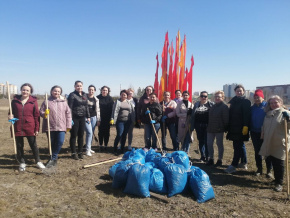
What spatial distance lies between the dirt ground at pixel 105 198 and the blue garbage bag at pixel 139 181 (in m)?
0.09

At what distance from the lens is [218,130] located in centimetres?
467

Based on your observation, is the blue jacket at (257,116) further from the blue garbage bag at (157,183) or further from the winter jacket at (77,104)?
the winter jacket at (77,104)

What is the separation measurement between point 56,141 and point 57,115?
0.59 meters

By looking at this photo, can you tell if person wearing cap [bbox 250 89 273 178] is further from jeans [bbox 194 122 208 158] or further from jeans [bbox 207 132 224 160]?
jeans [bbox 194 122 208 158]

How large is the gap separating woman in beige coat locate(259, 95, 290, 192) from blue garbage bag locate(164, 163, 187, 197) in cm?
167

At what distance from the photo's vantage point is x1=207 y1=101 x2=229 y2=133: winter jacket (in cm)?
464

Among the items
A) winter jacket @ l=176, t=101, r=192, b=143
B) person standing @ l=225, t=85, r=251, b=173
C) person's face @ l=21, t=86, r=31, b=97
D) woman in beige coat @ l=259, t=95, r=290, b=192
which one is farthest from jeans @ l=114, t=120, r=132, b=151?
woman in beige coat @ l=259, t=95, r=290, b=192

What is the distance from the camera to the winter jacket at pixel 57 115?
4.52 m

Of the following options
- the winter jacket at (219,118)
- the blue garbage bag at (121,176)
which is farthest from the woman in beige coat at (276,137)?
the blue garbage bag at (121,176)

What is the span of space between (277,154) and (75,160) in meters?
4.44

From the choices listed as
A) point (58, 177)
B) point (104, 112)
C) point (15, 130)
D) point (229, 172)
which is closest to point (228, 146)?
point (229, 172)

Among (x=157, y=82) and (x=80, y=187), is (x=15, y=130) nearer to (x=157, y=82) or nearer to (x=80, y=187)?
(x=80, y=187)

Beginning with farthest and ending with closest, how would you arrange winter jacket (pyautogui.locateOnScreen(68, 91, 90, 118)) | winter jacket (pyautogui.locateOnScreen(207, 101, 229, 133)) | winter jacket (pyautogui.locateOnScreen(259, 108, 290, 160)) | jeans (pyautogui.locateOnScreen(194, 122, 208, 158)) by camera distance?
jeans (pyautogui.locateOnScreen(194, 122, 208, 158))
winter jacket (pyautogui.locateOnScreen(68, 91, 90, 118))
winter jacket (pyautogui.locateOnScreen(207, 101, 229, 133))
winter jacket (pyautogui.locateOnScreen(259, 108, 290, 160))

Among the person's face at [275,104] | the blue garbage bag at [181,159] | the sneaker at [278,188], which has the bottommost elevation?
the sneaker at [278,188]
